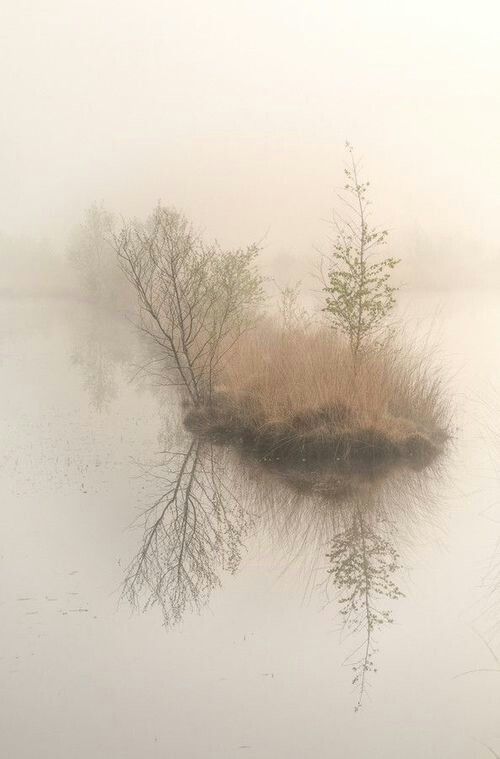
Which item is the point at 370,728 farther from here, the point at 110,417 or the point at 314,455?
the point at 110,417

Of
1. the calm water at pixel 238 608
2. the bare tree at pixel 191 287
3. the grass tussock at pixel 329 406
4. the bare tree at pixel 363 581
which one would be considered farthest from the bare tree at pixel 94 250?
the bare tree at pixel 363 581

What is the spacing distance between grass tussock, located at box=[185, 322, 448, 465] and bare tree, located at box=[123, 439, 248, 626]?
3.40 ft

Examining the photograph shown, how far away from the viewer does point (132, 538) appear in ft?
20.6

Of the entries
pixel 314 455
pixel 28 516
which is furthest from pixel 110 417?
pixel 28 516

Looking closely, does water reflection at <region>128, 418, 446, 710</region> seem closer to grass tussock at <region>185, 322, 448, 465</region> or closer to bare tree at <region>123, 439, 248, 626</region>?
bare tree at <region>123, 439, 248, 626</region>

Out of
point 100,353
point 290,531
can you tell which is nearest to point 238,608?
point 290,531

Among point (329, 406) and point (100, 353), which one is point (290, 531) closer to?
point (329, 406)

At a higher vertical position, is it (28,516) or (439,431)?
(439,431)

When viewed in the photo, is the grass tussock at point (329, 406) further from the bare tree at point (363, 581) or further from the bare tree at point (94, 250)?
the bare tree at point (94, 250)

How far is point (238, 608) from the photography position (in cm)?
500

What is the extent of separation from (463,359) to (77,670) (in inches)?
613

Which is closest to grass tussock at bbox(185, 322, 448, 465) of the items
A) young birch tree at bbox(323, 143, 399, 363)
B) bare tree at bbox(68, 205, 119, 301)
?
young birch tree at bbox(323, 143, 399, 363)

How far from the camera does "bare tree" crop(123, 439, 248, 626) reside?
5207 mm

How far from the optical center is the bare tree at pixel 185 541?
5.21 m
